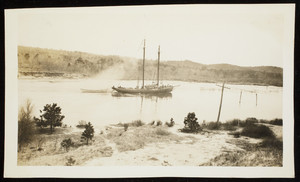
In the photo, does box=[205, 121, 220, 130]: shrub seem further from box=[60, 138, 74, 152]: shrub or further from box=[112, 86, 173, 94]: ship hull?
box=[60, 138, 74, 152]: shrub

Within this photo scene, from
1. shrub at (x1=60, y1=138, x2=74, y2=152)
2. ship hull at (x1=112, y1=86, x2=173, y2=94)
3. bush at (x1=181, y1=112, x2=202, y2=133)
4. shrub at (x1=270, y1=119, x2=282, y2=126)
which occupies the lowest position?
shrub at (x1=60, y1=138, x2=74, y2=152)

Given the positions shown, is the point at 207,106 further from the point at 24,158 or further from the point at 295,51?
the point at 24,158

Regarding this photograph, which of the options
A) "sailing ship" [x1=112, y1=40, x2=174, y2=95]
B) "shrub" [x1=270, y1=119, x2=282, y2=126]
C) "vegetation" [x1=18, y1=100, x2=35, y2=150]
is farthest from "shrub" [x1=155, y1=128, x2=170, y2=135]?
"vegetation" [x1=18, y1=100, x2=35, y2=150]

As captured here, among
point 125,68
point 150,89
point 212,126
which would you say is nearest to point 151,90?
point 150,89

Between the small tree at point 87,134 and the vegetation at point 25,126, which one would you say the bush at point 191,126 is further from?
the vegetation at point 25,126

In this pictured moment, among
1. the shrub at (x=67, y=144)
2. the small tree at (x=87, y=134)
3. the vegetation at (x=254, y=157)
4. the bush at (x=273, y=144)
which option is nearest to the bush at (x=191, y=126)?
the vegetation at (x=254, y=157)

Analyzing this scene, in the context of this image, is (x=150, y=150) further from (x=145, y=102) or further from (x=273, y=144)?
(x=273, y=144)

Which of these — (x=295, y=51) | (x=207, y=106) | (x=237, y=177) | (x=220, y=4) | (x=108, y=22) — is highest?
(x=220, y=4)

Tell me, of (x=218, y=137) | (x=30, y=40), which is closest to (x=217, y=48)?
(x=218, y=137)
